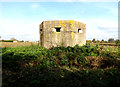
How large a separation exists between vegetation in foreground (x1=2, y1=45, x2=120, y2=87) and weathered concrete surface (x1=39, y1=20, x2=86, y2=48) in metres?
1.12

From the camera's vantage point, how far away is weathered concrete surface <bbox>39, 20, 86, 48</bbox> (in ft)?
24.4

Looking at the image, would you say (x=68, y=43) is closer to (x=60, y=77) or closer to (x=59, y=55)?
(x=59, y=55)

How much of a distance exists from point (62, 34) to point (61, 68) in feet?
10.9

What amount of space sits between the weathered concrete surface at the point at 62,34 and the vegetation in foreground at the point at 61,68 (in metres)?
1.12

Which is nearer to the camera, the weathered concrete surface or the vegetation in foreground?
the vegetation in foreground

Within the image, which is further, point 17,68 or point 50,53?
point 50,53

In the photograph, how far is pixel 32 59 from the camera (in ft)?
18.6

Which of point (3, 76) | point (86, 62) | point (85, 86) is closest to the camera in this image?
point (85, 86)

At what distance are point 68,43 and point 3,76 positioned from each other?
5003mm

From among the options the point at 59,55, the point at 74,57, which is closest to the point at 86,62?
the point at 74,57

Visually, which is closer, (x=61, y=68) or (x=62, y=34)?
(x=61, y=68)

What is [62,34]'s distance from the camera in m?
7.55

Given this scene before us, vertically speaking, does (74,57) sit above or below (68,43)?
below

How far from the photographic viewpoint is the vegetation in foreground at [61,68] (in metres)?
3.62
